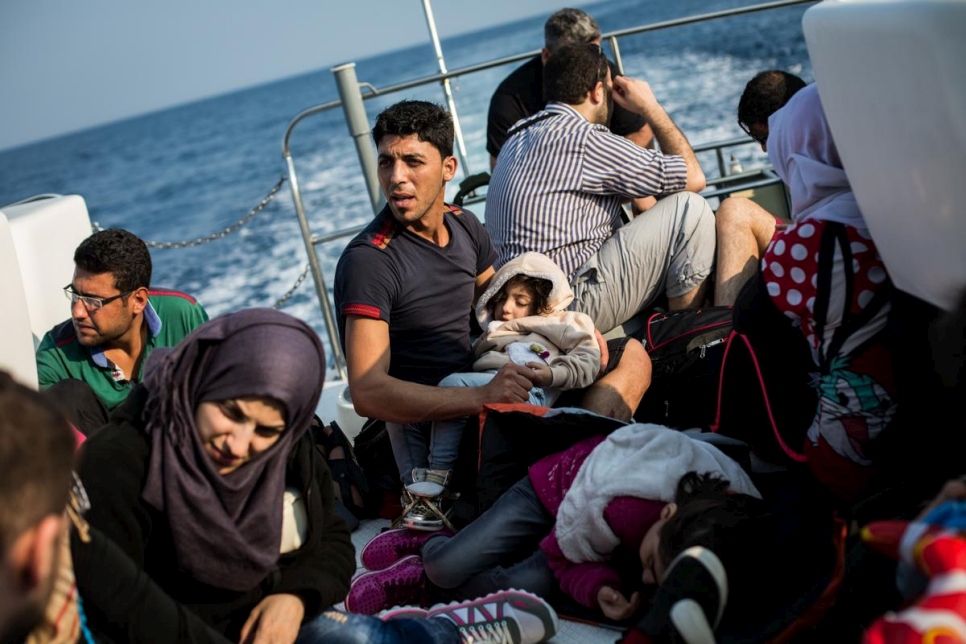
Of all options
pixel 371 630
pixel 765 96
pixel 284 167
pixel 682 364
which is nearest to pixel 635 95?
pixel 765 96

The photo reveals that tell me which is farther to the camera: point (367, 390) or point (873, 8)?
point (367, 390)

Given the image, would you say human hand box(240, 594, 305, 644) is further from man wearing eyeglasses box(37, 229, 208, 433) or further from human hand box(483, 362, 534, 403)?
man wearing eyeglasses box(37, 229, 208, 433)

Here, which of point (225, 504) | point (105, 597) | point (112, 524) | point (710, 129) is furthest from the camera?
point (710, 129)

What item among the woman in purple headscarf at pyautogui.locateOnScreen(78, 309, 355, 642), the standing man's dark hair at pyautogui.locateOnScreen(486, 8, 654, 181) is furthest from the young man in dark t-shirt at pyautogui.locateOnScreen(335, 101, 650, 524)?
the standing man's dark hair at pyautogui.locateOnScreen(486, 8, 654, 181)

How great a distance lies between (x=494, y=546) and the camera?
2.77 metres

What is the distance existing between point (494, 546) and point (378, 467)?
941mm

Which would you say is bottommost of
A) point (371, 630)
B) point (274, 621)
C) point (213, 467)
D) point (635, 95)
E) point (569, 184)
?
point (371, 630)

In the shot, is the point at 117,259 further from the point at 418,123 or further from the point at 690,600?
the point at 690,600

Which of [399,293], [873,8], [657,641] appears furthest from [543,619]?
[873,8]

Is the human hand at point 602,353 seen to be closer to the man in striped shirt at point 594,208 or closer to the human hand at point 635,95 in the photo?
the man in striped shirt at point 594,208

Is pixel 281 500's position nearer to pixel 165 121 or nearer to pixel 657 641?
pixel 657 641

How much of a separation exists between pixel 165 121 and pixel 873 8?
291 ft

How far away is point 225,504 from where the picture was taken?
2129 mm

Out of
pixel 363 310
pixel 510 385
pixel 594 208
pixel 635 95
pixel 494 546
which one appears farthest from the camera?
pixel 635 95
